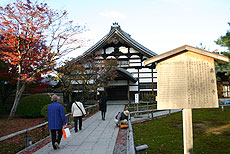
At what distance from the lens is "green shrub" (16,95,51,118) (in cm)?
1384

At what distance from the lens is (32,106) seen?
13.9 meters

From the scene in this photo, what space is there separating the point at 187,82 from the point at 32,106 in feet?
41.5

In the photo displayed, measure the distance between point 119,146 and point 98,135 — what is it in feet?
6.10

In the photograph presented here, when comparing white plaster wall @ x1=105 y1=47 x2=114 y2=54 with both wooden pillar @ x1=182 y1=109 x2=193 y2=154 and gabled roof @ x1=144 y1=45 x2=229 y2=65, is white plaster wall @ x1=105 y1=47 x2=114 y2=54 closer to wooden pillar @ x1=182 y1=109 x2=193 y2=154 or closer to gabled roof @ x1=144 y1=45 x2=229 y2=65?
gabled roof @ x1=144 y1=45 x2=229 y2=65

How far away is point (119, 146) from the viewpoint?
257 inches

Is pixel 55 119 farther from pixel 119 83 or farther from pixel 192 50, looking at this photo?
pixel 119 83

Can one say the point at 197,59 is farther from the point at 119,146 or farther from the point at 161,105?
the point at 119,146

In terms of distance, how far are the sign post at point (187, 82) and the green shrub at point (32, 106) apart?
38.7 feet

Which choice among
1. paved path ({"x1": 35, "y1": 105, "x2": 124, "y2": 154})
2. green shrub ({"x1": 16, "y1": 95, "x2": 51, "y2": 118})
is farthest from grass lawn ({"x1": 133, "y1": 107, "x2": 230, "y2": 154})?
green shrub ({"x1": 16, "y1": 95, "x2": 51, "y2": 118})

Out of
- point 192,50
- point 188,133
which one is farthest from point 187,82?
point 188,133

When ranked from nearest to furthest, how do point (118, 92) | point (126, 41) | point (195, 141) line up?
1. point (195, 141)
2. point (126, 41)
3. point (118, 92)

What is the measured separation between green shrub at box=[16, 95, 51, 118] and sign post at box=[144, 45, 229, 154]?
1181 centimetres

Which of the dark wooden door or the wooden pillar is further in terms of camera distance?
the dark wooden door

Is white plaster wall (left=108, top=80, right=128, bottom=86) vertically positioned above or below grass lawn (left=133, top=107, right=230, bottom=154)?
above
